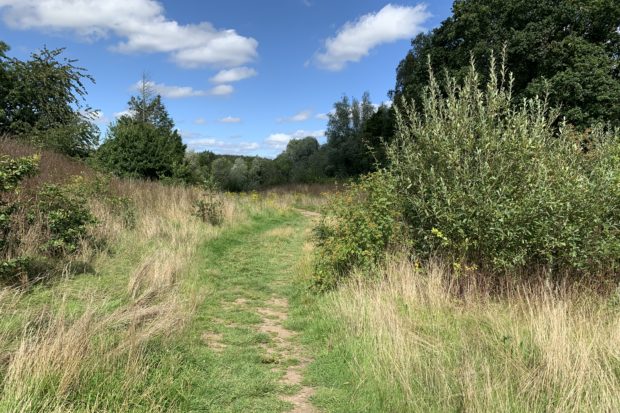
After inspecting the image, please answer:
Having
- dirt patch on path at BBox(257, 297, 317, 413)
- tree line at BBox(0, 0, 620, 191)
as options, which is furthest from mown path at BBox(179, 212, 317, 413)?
tree line at BBox(0, 0, 620, 191)

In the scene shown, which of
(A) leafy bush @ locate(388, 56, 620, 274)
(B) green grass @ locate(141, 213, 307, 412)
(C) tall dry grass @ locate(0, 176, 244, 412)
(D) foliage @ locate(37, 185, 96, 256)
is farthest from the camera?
(D) foliage @ locate(37, 185, 96, 256)

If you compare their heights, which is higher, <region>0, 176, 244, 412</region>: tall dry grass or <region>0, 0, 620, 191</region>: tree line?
<region>0, 0, 620, 191</region>: tree line

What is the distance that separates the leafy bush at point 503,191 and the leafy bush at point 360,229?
0.96ft

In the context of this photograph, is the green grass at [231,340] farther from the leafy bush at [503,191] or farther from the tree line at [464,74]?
the tree line at [464,74]

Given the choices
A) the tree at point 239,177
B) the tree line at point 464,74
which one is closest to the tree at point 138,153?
the tree line at point 464,74

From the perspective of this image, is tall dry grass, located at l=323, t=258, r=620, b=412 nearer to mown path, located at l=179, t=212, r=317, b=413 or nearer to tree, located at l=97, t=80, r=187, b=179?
mown path, located at l=179, t=212, r=317, b=413

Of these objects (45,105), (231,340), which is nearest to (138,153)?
(45,105)

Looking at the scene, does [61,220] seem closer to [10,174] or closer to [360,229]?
[10,174]

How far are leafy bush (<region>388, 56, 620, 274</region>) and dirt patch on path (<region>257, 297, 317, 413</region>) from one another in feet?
7.30

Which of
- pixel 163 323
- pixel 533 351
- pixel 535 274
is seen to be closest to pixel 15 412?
pixel 163 323

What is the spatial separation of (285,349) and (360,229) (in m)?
2.34

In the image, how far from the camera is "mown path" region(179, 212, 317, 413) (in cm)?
357

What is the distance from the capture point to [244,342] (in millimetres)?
4871

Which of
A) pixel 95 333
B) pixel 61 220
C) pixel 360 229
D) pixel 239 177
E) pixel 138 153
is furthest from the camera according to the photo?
pixel 239 177
